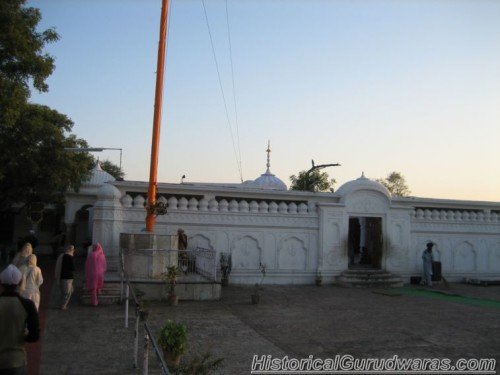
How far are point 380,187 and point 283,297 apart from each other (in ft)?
19.2

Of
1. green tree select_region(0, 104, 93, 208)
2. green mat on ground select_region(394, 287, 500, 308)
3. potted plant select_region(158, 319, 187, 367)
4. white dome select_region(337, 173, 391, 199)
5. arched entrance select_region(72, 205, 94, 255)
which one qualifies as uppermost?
green tree select_region(0, 104, 93, 208)

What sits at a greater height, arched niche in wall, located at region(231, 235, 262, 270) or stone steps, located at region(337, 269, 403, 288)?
arched niche in wall, located at region(231, 235, 262, 270)

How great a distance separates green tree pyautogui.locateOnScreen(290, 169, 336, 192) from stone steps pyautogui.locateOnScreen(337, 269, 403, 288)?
736 inches

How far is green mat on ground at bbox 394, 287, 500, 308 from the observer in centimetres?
1297

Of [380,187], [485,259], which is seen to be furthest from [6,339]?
[485,259]

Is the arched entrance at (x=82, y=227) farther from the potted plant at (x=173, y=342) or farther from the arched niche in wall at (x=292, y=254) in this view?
the potted plant at (x=173, y=342)

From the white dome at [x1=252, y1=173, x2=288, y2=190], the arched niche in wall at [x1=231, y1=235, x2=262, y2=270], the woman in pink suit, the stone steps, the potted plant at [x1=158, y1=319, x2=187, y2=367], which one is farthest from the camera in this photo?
the white dome at [x1=252, y1=173, x2=288, y2=190]

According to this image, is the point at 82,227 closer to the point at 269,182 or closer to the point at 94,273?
the point at 269,182

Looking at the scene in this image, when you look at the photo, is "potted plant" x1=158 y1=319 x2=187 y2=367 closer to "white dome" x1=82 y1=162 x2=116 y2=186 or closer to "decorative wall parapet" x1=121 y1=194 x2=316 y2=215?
"decorative wall parapet" x1=121 y1=194 x2=316 y2=215

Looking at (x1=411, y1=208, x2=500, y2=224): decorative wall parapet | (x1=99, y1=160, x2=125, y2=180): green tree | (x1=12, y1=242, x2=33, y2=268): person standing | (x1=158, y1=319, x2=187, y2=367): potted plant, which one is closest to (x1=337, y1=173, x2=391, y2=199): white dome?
(x1=411, y1=208, x2=500, y2=224): decorative wall parapet

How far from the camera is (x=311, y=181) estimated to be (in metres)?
35.8

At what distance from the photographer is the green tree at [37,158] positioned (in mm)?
18484

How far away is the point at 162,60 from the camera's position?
13289 mm

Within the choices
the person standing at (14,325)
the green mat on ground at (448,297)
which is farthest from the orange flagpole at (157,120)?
the person standing at (14,325)
